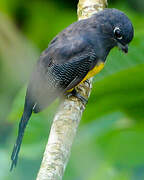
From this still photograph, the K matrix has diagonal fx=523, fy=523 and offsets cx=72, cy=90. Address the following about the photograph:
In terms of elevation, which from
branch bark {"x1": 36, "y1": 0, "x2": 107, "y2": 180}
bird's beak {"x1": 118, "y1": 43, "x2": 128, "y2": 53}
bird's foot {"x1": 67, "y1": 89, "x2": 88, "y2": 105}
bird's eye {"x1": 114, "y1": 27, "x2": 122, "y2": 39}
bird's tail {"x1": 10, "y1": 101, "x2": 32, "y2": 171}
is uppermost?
bird's eye {"x1": 114, "y1": 27, "x2": 122, "y2": 39}

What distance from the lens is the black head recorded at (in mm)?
4168

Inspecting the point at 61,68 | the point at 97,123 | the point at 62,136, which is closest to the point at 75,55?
the point at 61,68

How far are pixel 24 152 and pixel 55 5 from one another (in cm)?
289

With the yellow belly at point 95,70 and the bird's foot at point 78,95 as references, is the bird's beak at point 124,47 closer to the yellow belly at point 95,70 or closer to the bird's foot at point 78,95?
the yellow belly at point 95,70

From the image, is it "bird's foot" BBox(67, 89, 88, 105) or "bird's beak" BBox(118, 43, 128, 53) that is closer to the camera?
"bird's foot" BBox(67, 89, 88, 105)

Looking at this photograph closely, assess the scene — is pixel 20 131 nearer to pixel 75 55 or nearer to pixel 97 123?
pixel 97 123

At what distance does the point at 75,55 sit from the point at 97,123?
643 millimetres

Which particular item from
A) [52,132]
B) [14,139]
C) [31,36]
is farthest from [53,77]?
[31,36]

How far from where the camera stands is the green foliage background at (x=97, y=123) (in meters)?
3.48

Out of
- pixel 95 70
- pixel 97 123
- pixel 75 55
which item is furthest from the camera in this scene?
pixel 75 55

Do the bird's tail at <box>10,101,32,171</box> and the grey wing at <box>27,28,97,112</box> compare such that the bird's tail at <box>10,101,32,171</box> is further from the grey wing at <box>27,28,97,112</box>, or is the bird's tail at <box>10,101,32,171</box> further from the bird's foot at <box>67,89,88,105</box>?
the bird's foot at <box>67,89,88,105</box>

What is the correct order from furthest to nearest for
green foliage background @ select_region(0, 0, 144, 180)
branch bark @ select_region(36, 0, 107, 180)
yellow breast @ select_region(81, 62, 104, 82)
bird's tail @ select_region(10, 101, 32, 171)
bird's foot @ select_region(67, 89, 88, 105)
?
1. yellow breast @ select_region(81, 62, 104, 82)
2. bird's foot @ select_region(67, 89, 88, 105)
3. bird's tail @ select_region(10, 101, 32, 171)
4. green foliage background @ select_region(0, 0, 144, 180)
5. branch bark @ select_region(36, 0, 107, 180)

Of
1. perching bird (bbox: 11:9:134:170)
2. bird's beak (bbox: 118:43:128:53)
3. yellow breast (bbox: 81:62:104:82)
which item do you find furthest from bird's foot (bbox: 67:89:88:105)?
bird's beak (bbox: 118:43:128:53)

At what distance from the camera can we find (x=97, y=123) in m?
3.99
